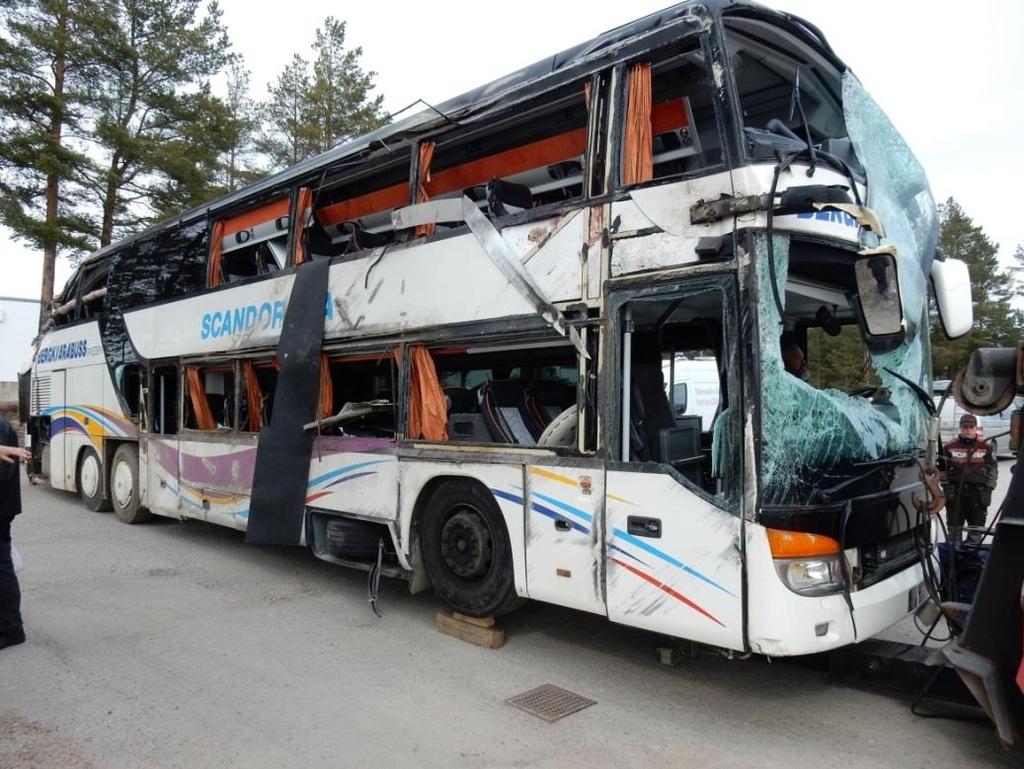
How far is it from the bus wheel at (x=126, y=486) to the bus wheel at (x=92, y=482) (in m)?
0.37

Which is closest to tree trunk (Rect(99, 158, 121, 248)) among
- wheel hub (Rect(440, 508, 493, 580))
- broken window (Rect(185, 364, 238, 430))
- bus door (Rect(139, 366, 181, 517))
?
bus door (Rect(139, 366, 181, 517))

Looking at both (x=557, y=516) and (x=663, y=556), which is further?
(x=557, y=516)

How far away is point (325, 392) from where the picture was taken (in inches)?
262

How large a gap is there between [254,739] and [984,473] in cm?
905

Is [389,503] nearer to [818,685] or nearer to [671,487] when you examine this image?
[671,487]

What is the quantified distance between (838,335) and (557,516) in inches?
98.7

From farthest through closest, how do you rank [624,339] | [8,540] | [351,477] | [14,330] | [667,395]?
[14,330] < [351,477] < [667,395] < [8,540] < [624,339]

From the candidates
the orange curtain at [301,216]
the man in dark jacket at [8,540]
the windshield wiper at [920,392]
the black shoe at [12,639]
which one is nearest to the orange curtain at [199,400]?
the orange curtain at [301,216]

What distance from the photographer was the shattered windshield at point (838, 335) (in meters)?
3.78

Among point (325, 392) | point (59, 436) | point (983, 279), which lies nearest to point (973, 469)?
point (325, 392)

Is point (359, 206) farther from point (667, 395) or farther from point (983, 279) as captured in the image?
point (983, 279)

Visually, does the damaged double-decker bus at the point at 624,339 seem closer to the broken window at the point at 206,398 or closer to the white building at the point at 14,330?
the broken window at the point at 206,398

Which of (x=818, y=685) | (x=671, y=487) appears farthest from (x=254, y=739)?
(x=818, y=685)

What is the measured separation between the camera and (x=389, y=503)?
5824mm
